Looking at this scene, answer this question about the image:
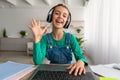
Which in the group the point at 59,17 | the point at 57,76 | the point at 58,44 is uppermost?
the point at 59,17

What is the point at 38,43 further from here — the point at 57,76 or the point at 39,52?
the point at 57,76

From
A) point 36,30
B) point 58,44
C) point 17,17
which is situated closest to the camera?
point 36,30

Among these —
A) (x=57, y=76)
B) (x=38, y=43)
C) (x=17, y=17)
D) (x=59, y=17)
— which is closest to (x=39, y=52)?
(x=38, y=43)

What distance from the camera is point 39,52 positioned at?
120cm

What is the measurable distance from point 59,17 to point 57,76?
450 millimetres

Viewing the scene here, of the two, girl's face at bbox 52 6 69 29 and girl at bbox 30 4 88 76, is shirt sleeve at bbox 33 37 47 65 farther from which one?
girl's face at bbox 52 6 69 29

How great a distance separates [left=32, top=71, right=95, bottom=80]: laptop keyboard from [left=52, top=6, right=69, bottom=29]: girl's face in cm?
37

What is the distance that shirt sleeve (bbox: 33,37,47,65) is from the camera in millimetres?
1167

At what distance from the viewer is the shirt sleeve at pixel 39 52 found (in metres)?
1.17

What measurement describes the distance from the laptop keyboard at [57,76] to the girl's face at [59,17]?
374 mm

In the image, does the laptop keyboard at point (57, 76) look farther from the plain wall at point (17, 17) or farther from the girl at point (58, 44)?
the plain wall at point (17, 17)

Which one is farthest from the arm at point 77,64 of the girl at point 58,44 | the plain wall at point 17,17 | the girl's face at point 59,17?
the plain wall at point 17,17

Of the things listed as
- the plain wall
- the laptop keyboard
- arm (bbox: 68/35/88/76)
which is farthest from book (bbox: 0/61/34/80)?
the plain wall

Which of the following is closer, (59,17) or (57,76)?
(57,76)
